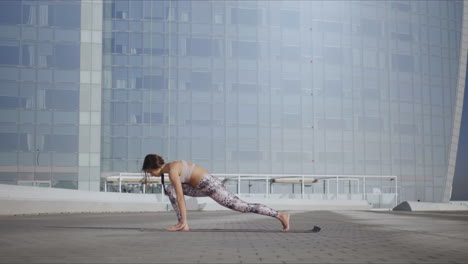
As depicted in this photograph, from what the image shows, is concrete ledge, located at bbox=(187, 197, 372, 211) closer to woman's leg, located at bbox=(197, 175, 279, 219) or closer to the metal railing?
the metal railing

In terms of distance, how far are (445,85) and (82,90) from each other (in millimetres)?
36857

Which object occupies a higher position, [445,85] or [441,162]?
[445,85]

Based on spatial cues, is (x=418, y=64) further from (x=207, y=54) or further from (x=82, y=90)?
(x=82, y=90)

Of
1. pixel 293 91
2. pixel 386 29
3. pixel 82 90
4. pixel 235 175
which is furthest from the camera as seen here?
pixel 386 29

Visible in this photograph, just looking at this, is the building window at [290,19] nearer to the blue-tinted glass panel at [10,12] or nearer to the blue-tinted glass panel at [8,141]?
the blue-tinted glass panel at [10,12]

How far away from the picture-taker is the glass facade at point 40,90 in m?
47.5

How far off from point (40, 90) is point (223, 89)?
15.1 meters

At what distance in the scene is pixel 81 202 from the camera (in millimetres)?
27156

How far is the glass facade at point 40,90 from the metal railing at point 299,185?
500 centimetres

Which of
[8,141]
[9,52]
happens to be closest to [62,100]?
[8,141]

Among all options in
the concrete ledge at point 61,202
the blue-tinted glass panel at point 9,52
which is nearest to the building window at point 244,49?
the blue-tinted glass panel at point 9,52

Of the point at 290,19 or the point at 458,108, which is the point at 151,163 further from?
the point at 458,108

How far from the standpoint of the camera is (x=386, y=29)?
60.2m

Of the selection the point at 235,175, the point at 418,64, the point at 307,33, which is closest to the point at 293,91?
the point at 307,33
